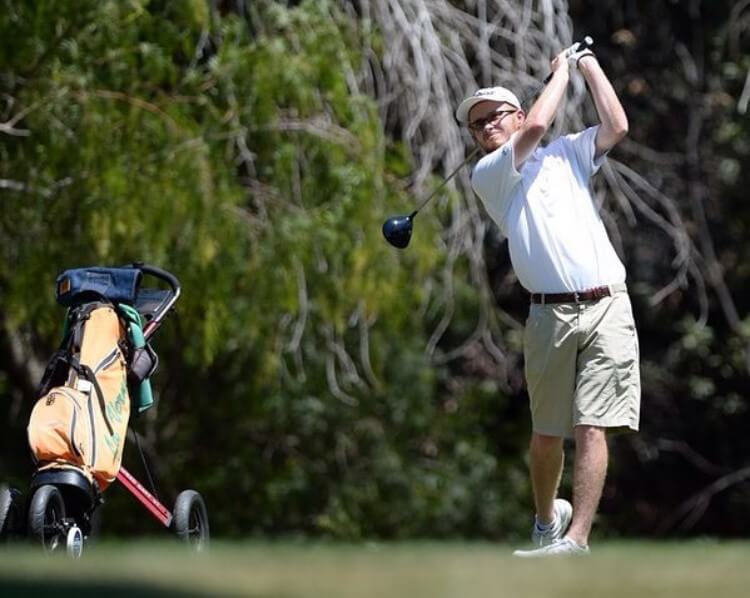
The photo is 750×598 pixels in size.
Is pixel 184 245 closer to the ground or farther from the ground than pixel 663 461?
farther from the ground

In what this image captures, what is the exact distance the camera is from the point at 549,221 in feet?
24.2

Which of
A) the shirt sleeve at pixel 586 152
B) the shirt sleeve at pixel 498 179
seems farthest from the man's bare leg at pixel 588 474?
the shirt sleeve at pixel 586 152

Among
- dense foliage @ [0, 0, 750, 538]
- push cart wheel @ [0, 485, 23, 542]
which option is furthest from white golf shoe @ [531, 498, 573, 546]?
dense foliage @ [0, 0, 750, 538]

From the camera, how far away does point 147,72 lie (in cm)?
1105

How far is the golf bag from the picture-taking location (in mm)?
7125

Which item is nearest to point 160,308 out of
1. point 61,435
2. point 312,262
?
point 61,435

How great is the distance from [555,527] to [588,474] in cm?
43

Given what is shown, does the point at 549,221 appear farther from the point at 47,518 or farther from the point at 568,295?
the point at 47,518

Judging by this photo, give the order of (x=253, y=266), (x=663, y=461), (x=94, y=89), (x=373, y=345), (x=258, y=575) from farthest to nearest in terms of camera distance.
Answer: (x=663, y=461), (x=373, y=345), (x=253, y=266), (x=94, y=89), (x=258, y=575)

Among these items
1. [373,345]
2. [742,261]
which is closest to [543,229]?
[373,345]

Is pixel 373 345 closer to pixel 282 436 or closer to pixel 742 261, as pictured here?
pixel 282 436

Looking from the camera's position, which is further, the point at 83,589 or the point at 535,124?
the point at 535,124

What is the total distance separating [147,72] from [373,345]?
402 centimetres

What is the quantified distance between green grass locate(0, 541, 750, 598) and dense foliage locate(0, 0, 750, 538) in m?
5.41
